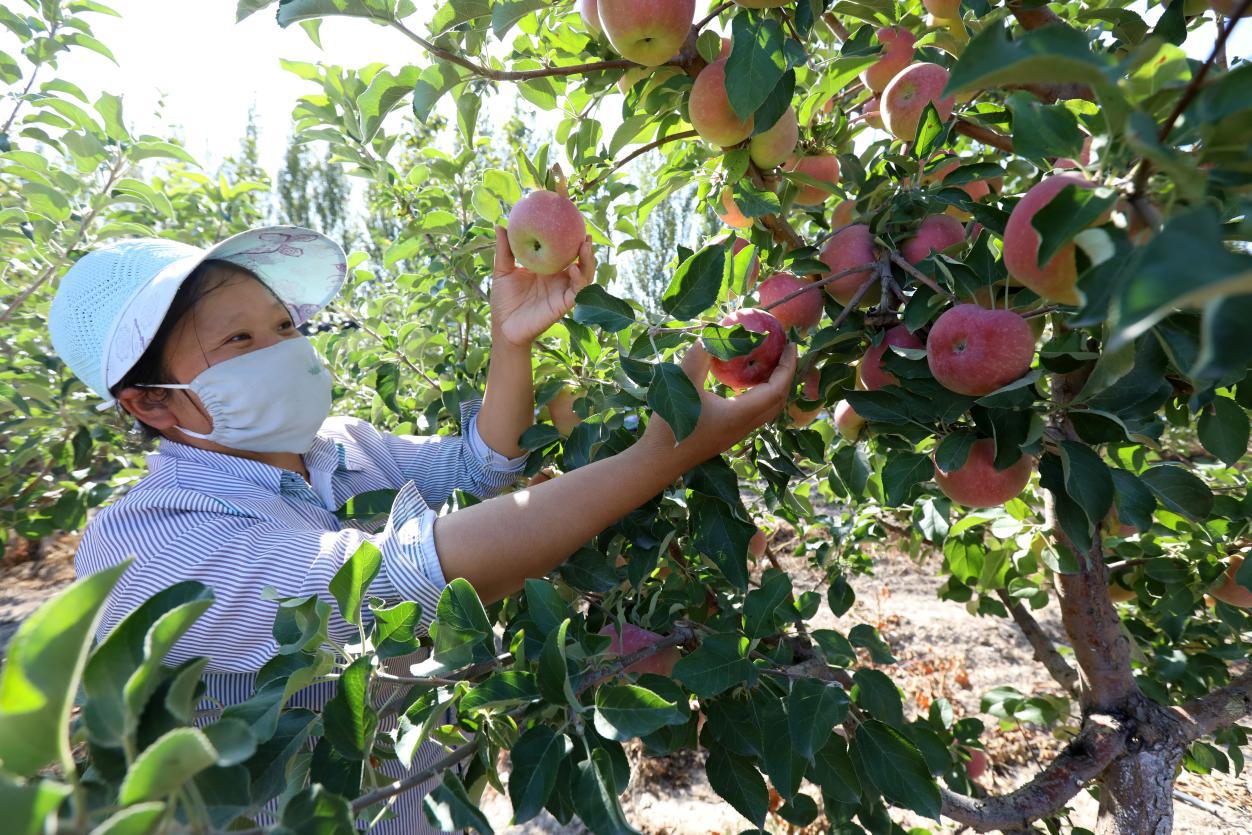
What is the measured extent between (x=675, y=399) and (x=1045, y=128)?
1.55 ft

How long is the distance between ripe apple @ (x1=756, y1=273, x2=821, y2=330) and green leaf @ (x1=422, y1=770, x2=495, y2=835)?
82 centimetres

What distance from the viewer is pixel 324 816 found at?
50 cm

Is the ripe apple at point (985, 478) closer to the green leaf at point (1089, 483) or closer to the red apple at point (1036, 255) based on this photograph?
the green leaf at point (1089, 483)

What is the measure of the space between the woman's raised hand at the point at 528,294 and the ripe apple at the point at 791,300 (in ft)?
1.11

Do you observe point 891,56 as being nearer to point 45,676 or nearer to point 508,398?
point 508,398

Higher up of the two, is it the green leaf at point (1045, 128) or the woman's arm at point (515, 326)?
the green leaf at point (1045, 128)

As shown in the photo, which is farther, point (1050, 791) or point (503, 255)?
point (503, 255)

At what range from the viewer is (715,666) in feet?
2.86

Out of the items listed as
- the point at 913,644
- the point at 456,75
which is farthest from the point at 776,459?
the point at 913,644

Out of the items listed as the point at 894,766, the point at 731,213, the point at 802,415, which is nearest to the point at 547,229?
the point at 731,213

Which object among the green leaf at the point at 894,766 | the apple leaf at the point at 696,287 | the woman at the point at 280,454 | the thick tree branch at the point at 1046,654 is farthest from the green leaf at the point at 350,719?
the thick tree branch at the point at 1046,654

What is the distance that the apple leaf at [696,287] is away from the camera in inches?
37.4

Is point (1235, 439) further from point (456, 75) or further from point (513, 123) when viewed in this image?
point (513, 123)

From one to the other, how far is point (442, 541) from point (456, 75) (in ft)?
2.36
